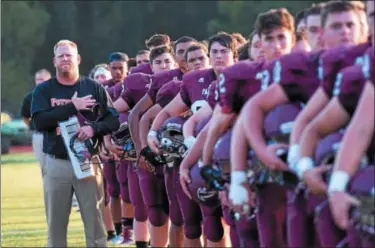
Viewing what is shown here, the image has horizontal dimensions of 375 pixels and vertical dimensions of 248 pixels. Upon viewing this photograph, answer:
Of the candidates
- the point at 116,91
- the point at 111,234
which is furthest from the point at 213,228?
the point at 111,234

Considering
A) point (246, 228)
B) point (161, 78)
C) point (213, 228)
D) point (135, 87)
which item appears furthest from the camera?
point (135, 87)

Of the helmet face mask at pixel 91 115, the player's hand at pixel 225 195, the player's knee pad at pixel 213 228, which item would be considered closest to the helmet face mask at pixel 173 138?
the player's knee pad at pixel 213 228

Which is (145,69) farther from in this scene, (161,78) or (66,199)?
(66,199)

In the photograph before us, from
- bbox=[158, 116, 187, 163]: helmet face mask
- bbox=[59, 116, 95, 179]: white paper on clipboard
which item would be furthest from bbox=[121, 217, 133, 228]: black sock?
bbox=[158, 116, 187, 163]: helmet face mask

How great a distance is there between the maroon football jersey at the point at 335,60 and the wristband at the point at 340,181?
20.0 inches

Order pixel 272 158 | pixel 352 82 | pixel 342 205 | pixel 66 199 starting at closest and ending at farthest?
1. pixel 342 205
2. pixel 352 82
3. pixel 272 158
4. pixel 66 199

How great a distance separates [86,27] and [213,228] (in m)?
38.0

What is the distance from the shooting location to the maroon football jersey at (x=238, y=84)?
5.54m

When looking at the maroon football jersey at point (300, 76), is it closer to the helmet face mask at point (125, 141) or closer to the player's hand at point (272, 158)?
the player's hand at point (272, 158)

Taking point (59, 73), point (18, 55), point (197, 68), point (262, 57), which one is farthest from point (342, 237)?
point (18, 55)

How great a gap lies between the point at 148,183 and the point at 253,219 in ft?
9.65

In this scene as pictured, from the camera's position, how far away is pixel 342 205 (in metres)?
4.29

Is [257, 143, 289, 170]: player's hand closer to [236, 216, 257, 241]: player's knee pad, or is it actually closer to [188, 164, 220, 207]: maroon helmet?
[236, 216, 257, 241]: player's knee pad

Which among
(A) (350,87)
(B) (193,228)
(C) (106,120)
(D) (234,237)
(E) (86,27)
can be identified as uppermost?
(A) (350,87)
